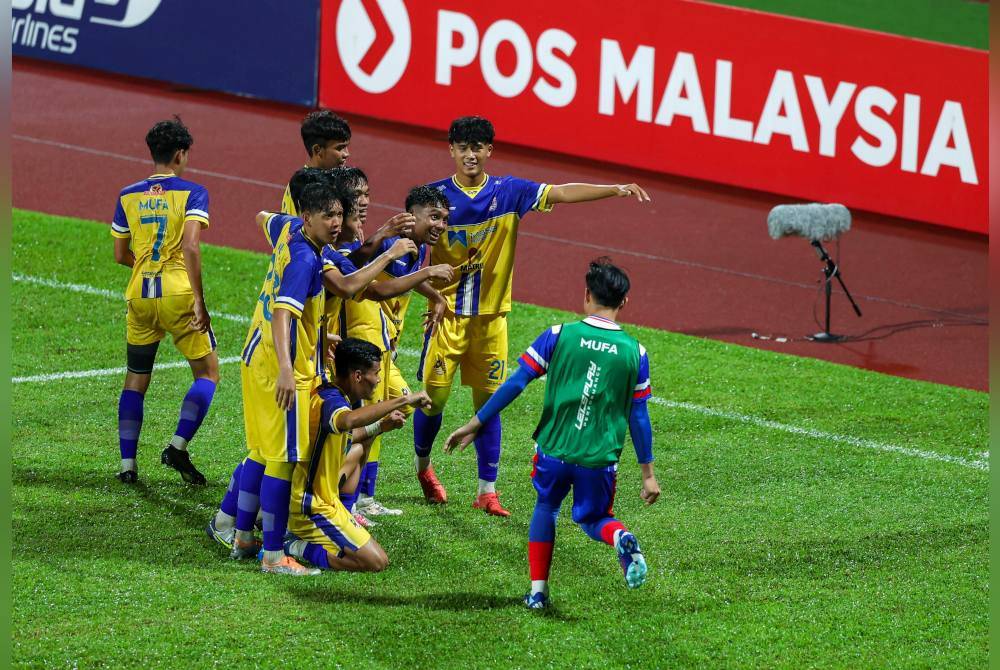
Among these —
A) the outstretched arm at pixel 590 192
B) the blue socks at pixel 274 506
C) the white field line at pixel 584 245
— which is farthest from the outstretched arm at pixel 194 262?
the white field line at pixel 584 245

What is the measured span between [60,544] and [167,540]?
20.2 inches

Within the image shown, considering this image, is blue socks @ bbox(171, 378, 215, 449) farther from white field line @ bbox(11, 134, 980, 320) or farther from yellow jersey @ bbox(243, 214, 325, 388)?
white field line @ bbox(11, 134, 980, 320)

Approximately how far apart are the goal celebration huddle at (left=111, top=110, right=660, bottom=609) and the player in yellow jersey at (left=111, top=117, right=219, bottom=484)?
0.4 inches

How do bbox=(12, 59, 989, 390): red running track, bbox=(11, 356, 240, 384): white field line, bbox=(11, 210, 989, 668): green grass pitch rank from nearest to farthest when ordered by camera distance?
bbox=(11, 210, 989, 668): green grass pitch, bbox=(11, 356, 240, 384): white field line, bbox=(12, 59, 989, 390): red running track

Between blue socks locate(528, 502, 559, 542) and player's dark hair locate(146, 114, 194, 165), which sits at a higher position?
player's dark hair locate(146, 114, 194, 165)

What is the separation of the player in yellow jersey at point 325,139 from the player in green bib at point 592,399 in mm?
1920

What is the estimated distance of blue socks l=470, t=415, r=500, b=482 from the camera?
7.76 metres

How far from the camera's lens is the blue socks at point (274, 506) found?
6531 mm

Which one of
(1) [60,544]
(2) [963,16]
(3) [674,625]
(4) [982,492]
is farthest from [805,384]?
(2) [963,16]

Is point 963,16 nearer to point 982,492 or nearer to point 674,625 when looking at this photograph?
point 982,492

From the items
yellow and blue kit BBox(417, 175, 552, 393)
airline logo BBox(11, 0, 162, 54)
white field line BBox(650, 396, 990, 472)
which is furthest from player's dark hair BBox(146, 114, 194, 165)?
airline logo BBox(11, 0, 162, 54)

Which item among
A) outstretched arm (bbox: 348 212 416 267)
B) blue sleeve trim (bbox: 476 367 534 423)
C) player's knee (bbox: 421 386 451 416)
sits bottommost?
player's knee (bbox: 421 386 451 416)

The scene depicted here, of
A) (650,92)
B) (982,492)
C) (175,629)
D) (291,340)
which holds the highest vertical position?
(650,92)

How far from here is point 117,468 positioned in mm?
8188
